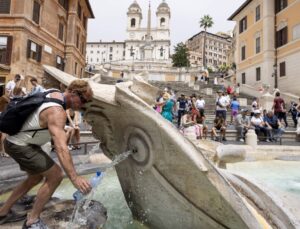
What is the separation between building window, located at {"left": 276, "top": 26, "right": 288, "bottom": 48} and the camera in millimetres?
29013

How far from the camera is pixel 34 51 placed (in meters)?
24.1

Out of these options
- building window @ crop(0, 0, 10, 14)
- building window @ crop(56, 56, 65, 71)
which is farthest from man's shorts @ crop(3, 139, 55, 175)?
building window @ crop(56, 56, 65, 71)

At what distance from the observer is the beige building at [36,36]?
22.3 meters

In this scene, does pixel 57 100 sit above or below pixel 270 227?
above

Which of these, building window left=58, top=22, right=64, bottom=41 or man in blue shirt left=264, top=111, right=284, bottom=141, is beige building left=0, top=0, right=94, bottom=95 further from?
man in blue shirt left=264, top=111, right=284, bottom=141

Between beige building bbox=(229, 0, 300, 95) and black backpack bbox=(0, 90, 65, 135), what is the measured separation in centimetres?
2688

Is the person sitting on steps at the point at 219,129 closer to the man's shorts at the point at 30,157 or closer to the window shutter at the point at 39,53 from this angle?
the man's shorts at the point at 30,157

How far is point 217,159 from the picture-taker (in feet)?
13.4

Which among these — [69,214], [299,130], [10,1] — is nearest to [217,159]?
[69,214]

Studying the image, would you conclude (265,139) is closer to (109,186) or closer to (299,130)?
(299,130)

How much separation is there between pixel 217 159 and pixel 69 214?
6.72ft

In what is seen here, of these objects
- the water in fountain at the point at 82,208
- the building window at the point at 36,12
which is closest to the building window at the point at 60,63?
the building window at the point at 36,12

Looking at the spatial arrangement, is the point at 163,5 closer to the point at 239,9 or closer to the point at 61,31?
the point at 239,9

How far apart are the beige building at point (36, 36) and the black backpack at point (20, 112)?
69.2 feet
